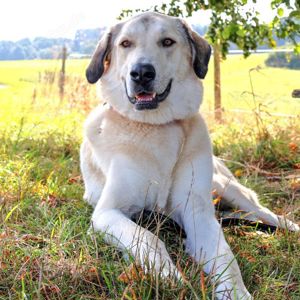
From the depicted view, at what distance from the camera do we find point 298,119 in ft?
19.5

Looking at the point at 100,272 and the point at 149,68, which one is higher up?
Answer: the point at 149,68

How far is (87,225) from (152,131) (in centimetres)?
68

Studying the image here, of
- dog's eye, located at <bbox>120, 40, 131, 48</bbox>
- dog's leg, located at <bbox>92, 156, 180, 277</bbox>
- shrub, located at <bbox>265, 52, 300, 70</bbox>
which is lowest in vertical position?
shrub, located at <bbox>265, 52, 300, 70</bbox>

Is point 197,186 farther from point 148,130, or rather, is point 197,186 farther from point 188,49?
point 188,49

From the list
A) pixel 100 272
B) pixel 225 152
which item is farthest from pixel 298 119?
pixel 100 272

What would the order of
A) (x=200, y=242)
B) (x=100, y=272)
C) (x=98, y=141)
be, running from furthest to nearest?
(x=98, y=141)
(x=200, y=242)
(x=100, y=272)

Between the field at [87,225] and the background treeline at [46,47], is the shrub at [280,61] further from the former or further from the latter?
the background treeline at [46,47]

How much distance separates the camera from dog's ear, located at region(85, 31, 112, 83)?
351cm

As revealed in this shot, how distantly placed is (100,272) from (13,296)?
0.38 meters

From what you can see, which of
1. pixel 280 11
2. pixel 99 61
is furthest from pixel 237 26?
pixel 99 61

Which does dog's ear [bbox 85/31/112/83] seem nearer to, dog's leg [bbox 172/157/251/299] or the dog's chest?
the dog's chest

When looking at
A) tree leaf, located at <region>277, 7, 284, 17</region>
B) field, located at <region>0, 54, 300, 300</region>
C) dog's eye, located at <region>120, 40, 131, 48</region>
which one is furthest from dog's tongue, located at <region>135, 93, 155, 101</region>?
tree leaf, located at <region>277, 7, 284, 17</region>

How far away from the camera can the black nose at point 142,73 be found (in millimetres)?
3117

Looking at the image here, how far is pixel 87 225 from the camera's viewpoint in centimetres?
315
